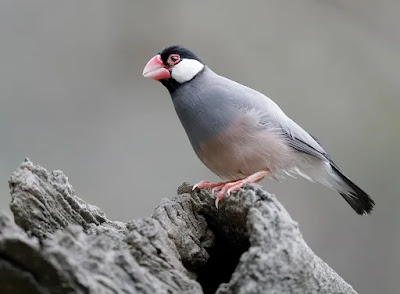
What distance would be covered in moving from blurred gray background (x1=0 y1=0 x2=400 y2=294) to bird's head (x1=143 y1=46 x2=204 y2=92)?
1419mm

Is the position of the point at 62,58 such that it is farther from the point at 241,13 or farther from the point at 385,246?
the point at 385,246

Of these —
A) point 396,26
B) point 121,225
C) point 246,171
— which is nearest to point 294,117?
point 396,26

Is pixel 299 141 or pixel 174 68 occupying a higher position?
pixel 174 68

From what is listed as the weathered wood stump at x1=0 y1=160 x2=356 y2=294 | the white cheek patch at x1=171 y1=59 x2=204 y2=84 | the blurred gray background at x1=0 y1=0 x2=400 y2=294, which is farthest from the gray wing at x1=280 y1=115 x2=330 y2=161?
the blurred gray background at x1=0 y1=0 x2=400 y2=294

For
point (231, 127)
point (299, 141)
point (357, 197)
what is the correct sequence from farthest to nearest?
1. point (357, 197)
2. point (299, 141)
3. point (231, 127)

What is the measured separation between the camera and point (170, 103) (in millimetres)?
3127

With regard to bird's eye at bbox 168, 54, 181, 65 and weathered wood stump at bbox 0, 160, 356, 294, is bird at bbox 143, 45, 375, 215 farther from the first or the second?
weathered wood stump at bbox 0, 160, 356, 294

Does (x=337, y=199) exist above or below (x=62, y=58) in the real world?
below

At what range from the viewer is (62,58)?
124 inches

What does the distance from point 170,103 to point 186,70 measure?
1603mm

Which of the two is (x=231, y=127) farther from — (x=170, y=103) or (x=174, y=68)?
(x=170, y=103)

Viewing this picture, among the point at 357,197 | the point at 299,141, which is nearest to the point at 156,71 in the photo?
the point at 299,141

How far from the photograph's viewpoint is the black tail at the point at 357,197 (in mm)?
1603

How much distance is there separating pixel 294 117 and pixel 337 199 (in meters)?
0.50
